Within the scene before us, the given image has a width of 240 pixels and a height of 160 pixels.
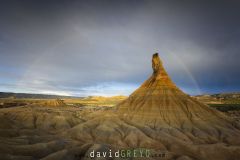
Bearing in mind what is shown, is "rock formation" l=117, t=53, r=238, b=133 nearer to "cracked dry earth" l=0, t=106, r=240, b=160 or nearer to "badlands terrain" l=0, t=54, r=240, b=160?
"badlands terrain" l=0, t=54, r=240, b=160

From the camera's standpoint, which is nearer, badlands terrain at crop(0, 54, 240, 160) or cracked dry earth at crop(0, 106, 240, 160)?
cracked dry earth at crop(0, 106, 240, 160)

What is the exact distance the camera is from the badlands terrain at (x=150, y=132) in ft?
188

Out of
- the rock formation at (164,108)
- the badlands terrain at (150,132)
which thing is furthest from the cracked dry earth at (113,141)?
the rock formation at (164,108)

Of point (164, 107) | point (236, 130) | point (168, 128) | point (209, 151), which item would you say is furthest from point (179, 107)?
point (209, 151)

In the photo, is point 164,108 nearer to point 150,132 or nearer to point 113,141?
point 150,132

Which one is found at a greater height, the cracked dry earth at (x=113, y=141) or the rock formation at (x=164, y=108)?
the rock formation at (x=164, y=108)

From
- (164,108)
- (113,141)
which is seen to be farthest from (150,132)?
(164,108)

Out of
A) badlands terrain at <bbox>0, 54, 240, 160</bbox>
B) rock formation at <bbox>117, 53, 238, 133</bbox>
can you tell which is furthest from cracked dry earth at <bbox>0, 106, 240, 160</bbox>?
rock formation at <bbox>117, 53, 238, 133</bbox>

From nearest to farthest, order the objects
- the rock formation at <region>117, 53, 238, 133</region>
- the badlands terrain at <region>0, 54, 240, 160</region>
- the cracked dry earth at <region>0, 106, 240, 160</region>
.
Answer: the cracked dry earth at <region>0, 106, 240, 160</region> < the badlands terrain at <region>0, 54, 240, 160</region> < the rock formation at <region>117, 53, 238, 133</region>

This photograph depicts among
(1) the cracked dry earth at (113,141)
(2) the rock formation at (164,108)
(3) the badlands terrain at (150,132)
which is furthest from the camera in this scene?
(2) the rock formation at (164,108)

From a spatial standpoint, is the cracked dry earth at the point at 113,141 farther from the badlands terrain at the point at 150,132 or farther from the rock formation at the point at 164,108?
the rock formation at the point at 164,108

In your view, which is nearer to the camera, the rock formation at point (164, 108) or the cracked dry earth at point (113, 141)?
the cracked dry earth at point (113, 141)

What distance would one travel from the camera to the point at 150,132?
76312mm

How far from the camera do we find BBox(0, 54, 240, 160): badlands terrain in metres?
57.3
